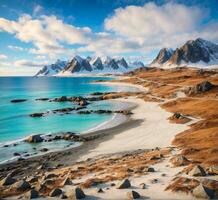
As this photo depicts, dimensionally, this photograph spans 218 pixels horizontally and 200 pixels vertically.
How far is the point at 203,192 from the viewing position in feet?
54.8

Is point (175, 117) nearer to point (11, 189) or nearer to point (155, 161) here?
point (155, 161)

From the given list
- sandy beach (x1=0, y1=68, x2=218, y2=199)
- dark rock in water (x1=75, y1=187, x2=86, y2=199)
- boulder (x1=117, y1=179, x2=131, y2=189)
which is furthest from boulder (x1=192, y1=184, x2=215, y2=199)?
dark rock in water (x1=75, y1=187, x2=86, y2=199)

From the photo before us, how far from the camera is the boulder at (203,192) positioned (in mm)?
16594

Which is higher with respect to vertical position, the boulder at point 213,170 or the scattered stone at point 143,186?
the boulder at point 213,170

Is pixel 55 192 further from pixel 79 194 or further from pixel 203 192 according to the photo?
pixel 203 192

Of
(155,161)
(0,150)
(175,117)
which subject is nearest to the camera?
(155,161)

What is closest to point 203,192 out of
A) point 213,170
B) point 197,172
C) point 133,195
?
point 197,172

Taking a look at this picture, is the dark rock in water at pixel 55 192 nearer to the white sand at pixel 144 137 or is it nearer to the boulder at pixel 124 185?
the boulder at pixel 124 185

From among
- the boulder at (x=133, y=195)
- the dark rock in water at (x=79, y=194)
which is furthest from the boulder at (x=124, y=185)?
the dark rock in water at (x=79, y=194)

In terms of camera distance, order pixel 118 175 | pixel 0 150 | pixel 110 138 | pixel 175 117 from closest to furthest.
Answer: pixel 118 175
pixel 0 150
pixel 110 138
pixel 175 117

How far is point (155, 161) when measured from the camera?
2753 centimetres

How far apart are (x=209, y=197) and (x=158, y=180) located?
4.85 meters

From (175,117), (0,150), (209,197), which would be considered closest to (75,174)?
(209,197)

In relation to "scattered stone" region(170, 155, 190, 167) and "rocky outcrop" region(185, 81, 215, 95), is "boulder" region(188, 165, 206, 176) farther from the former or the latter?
"rocky outcrop" region(185, 81, 215, 95)
